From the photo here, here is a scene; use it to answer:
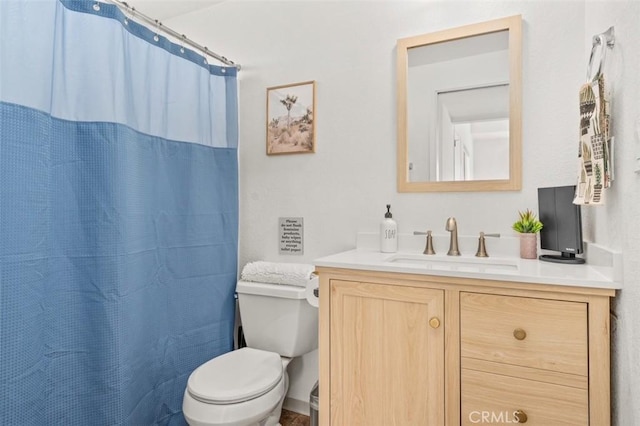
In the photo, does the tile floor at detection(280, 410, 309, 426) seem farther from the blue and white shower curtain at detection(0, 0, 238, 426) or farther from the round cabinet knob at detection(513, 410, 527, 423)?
the round cabinet knob at detection(513, 410, 527, 423)

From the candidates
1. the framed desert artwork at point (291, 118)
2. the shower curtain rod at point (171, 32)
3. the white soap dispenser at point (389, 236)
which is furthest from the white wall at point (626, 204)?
the shower curtain rod at point (171, 32)

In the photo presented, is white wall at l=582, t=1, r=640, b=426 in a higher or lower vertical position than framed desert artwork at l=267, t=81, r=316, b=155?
lower

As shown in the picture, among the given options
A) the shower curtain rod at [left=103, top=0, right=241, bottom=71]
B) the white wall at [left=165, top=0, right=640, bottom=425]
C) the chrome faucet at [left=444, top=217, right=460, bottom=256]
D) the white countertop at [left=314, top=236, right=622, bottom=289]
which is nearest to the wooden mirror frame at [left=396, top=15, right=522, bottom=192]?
the white wall at [left=165, top=0, right=640, bottom=425]

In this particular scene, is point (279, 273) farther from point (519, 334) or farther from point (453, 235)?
point (519, 334)

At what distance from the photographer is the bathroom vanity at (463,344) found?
3.31ft

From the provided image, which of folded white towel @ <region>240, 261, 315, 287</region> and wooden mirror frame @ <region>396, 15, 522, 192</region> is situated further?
folded white towel @ <region>240, 261, 315, 287</region>

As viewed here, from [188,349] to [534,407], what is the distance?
1495 mm

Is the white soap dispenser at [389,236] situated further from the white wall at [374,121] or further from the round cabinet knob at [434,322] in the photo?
the round cabinet knob at [434,322]

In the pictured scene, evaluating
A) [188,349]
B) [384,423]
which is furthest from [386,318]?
[188,349]

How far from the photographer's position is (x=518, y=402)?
1068 millimetres

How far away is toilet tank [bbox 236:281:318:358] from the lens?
176 cm

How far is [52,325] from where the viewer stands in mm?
1256

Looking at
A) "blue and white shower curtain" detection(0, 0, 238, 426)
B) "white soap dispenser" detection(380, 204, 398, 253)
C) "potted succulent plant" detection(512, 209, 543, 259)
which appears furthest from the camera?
"white soap dispenser" detection(380, 204, 398, 253)

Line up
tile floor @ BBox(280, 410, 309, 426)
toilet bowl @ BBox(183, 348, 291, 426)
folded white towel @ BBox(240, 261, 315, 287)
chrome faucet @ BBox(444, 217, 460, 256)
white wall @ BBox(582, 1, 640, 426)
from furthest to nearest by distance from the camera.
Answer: tile floor @ BBox(280, 410, 309, 426), folded white towel @ BBox(240, 261, 315, 287), chrome faucet @ BBox(444, 217, 460, 256), toilet bowl @ BBox(183, 348, 291, 426), white wall @ BBox(582, 1, 640, 426)
